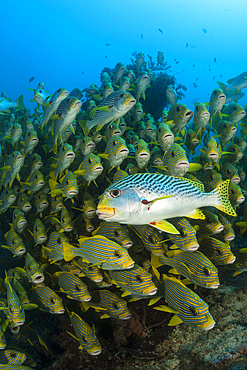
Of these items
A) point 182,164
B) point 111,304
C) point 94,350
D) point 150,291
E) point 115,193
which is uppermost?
point 182,164

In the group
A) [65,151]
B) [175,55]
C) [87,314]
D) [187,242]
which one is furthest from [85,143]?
[175,55]

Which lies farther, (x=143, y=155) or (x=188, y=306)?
(x=143, y=155)

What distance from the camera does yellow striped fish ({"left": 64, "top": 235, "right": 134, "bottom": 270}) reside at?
247 centimetres

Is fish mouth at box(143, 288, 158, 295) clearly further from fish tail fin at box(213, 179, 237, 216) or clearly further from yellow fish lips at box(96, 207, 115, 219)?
yellow fish lips at box(96, 207, 115, 219)

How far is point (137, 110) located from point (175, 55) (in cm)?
13087

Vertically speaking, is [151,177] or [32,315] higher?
[151,177]

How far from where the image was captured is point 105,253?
8.23 ft

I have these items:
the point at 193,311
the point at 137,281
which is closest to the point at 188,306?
the point at 193,311

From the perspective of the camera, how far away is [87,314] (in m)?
3.70

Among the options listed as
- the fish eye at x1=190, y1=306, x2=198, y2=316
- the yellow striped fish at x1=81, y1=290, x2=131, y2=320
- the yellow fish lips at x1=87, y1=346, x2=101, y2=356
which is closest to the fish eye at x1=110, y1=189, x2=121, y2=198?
the fish eye at x1=190, y1=306, x2=198, y2=316

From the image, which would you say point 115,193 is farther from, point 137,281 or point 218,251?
point 218,251

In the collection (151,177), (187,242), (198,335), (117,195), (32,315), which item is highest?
(151,177)

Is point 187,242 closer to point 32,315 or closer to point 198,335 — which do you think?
point 198,335

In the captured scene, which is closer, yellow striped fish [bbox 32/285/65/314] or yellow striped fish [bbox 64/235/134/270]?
yellow striped fish [bbox 64/235/134/270]
